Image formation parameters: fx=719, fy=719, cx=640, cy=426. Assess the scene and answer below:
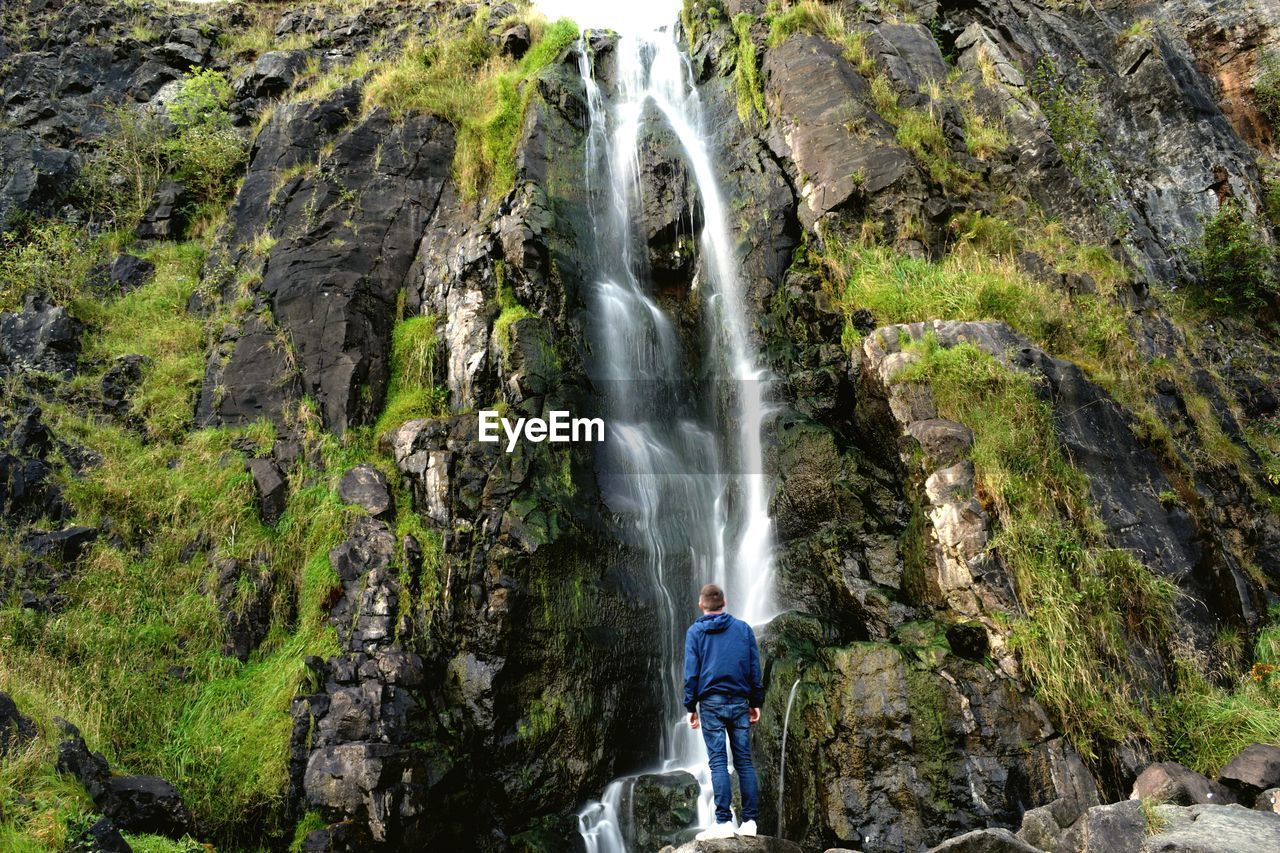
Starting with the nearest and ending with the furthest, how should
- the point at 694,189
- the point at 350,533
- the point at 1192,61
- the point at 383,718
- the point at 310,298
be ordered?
the point at 383,718 < the point at 350,533 < the point at 310,298 < the point at 694,189 < the point at 1192,61

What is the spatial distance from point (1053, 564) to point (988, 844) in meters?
2.89

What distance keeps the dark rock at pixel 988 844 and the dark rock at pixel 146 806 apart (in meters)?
5.97

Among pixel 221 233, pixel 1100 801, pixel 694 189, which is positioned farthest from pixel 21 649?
pixel 694 189

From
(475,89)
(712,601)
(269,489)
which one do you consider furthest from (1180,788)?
(475,89)

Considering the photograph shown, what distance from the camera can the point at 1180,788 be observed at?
5.23 m

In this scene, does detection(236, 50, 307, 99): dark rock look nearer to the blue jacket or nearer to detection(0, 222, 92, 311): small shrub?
detection(0, 222, 92, 311): small shrub

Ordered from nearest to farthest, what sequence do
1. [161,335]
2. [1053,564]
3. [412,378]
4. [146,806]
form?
[146,806]
[1053,564]
[412,378]
[161,335]

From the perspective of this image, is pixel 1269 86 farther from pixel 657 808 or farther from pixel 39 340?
pixel 39 340

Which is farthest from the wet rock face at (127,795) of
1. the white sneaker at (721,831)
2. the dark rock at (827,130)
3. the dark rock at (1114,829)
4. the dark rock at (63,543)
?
the dark rock at (827,130)

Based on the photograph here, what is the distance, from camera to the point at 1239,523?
834 cm

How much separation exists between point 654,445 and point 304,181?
7.96 metres

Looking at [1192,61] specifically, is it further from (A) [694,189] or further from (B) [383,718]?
(B) [383,718]

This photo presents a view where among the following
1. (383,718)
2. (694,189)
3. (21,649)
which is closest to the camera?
(383,718)

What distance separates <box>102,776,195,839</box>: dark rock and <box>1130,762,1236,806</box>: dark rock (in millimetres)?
7494
